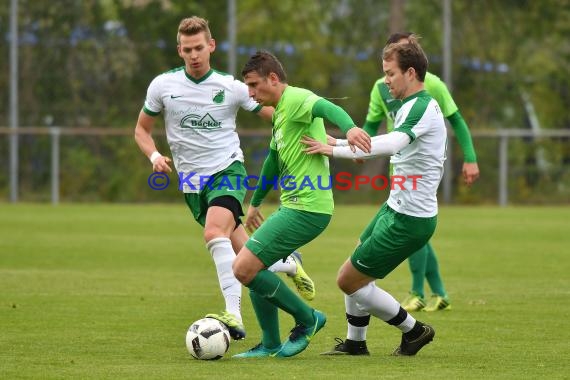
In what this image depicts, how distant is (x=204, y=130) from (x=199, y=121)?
0.08 m

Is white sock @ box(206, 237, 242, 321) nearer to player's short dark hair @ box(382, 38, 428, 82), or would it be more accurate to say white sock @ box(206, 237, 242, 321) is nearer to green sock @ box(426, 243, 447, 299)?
player's short dark hair @ box(382, 38, 428, 82)

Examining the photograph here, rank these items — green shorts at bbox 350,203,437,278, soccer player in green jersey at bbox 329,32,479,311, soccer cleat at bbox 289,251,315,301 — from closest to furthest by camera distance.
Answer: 1. green shorts at bbox 350,203,437,278
2. soccer cleat at bbox 289,251,315,301
3. soccer player in green jersey at bbox 329,32,479,311

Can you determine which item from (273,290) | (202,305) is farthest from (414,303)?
(273,290)

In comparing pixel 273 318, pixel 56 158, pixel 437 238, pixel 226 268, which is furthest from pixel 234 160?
pixel 56 158

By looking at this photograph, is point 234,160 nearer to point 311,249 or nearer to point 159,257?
point 159,257

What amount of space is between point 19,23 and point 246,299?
17.4 metres

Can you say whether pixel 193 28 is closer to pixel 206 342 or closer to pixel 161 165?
pixel 161 165

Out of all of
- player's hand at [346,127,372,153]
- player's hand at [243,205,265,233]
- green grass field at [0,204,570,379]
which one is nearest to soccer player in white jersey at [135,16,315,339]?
player's hand at [243,205,265,233]

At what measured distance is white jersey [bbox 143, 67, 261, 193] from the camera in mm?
8695

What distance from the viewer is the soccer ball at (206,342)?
7.15 meters

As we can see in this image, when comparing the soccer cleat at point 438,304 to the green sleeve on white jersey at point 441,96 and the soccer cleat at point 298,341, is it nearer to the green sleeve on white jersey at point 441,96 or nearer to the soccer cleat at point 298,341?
the green sleeve on white jersey at point 441,96

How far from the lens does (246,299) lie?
10.8m

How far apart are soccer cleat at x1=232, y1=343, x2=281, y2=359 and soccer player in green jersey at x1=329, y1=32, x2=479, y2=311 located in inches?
106

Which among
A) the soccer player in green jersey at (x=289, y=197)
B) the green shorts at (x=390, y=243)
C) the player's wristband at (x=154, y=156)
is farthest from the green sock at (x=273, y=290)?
the player's wristband at (x=154, y=156)
